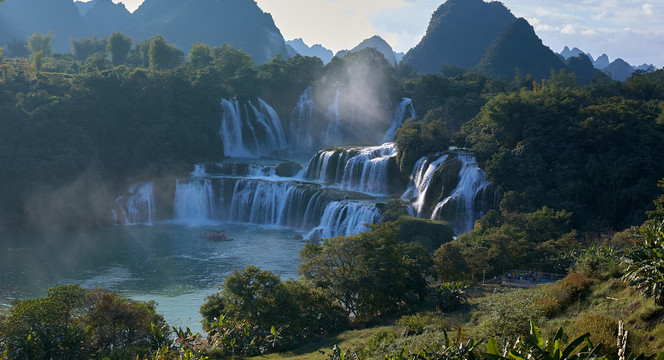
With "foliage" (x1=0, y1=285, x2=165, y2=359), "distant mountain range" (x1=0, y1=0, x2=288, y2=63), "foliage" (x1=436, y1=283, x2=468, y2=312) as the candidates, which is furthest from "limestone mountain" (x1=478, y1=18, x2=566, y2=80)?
"foliage" (x1=0, y1=285, x2=165, y2=359)

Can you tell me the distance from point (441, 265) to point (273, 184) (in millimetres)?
21778

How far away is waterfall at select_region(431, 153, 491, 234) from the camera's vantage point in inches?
1345

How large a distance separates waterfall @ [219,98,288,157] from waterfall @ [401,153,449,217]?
998 inches

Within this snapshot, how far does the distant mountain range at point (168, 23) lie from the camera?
119 metres

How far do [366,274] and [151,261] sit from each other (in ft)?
55.0

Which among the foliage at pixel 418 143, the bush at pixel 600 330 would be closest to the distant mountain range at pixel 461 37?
the foliage at pixel 418 143

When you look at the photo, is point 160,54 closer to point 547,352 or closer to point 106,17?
point 547,352

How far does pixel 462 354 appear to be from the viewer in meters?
9.52

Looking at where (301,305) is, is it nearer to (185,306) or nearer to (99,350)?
(99,350)

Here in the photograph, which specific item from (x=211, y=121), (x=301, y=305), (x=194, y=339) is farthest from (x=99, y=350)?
(x=211, y=121)

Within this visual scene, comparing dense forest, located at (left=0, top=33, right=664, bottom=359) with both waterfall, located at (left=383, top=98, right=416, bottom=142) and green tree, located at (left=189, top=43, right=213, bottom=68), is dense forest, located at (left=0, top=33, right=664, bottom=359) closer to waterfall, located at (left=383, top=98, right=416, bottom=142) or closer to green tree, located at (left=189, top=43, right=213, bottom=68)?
waterfall, located at (left=383, top=98, right=416, bottom=142)

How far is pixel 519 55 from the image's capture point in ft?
333

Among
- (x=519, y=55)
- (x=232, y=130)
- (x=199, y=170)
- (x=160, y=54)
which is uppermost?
(x=519, y=55)

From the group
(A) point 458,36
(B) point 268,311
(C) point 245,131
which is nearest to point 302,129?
(C) point 245,131
